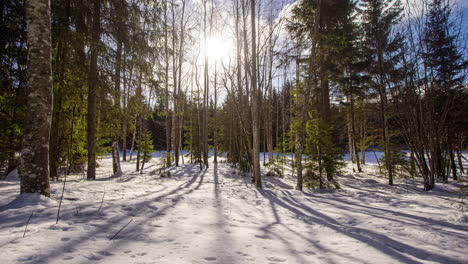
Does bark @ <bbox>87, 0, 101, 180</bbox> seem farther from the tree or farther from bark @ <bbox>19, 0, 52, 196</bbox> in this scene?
the tree

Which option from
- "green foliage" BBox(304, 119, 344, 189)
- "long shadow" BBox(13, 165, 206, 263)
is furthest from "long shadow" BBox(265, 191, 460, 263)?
"green foliage" BBox(304, 119, 344, 189)

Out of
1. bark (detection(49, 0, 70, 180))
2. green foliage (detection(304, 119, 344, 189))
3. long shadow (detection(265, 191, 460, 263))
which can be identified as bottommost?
long shadow (detection(265, 191, 460, 263))

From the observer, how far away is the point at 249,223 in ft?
11.8

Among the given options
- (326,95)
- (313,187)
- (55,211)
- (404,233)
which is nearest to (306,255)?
(404,233)

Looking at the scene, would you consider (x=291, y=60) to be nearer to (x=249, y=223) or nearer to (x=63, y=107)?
(x=249, y=223)

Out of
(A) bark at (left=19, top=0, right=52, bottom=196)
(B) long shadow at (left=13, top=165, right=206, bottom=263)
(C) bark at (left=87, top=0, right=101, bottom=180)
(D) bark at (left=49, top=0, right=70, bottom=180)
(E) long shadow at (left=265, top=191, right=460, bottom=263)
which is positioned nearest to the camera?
(B) long shadow at (left=13, top=165, right=206, bottom=263)

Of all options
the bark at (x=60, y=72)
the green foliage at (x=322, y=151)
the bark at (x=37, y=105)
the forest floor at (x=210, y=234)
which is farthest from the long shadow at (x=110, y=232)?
the green foliage at (x=322, y=151)

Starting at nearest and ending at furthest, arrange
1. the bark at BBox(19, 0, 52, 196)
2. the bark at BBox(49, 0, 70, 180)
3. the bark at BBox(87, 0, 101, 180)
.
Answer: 1. the bark at BBox(19, 0, 52, 196)
2. the bark at BBox(49, 0, 70, 180)
3. the bark at BBox(87, 0, 101, 180)

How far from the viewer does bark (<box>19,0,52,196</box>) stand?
3422 millimetres

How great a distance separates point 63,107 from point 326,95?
1109 centimetres

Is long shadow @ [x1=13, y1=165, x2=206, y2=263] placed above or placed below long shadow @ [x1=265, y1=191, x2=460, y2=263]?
above

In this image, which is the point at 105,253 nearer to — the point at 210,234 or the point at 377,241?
the point at 210,234

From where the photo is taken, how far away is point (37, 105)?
11.4 ft

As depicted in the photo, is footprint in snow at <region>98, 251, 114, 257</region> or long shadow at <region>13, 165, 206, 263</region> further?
footprint in snow at <region>98, 251, 114, 257</region>
